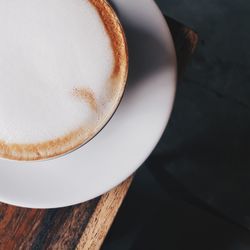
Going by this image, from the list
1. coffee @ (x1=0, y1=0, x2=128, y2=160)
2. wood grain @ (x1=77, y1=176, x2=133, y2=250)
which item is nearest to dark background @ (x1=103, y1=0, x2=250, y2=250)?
wood grain @ (x1=77, y1=176, x2=133, y2=250)

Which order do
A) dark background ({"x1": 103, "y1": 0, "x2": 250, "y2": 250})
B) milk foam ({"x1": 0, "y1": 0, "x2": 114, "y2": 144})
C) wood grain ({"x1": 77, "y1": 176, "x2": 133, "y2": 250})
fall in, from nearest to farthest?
milk foam ({"x1": 0, "y1": 0, "x2": 114, "y2": 144})
wood grain ({"x1": 77, "y1": 176, "x2": 133, "y2": 250})
dark background ({"x1": 103, "y1": 0, "x2": 250, "y2": 250})

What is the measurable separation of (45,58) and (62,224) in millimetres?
347

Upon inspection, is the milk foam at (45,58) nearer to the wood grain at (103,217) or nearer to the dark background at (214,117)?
the wood grain at (103,217)

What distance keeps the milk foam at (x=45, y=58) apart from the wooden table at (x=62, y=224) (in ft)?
0.77

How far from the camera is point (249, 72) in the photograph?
1.33m

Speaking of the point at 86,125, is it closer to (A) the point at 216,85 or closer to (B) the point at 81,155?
(B) the point at 81,155

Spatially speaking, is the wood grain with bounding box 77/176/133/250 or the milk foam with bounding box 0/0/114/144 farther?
the wood grain with bounding box 77/176/133/250

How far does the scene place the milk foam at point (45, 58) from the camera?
0.73 metres

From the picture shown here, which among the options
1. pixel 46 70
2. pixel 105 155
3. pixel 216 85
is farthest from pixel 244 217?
pixel 46 70

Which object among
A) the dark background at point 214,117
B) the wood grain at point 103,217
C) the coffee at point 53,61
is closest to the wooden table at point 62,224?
the wood grain at point 103,217

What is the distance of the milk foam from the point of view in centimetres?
73

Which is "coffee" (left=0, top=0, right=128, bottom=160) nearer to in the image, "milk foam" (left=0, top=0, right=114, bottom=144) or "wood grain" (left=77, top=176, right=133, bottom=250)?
"milk foam" (left=0, top=0, right=114, bottom=144)

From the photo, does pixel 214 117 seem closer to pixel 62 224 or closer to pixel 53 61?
pixel 62 224

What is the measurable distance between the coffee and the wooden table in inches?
8.5
